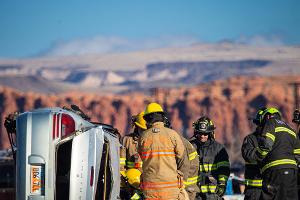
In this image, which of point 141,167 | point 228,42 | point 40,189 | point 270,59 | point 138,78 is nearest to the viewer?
point 40,189

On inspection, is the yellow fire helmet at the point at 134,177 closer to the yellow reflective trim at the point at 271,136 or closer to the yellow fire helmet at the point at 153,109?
the yellow fire helmet at the point at 153,109

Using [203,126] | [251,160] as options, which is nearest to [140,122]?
[203,126]

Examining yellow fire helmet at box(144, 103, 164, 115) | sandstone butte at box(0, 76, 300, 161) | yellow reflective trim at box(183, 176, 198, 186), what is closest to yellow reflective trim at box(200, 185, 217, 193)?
yellow reflective trim at box(183, 176, 198, 186)

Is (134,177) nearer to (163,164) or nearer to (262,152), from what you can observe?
(163,164)

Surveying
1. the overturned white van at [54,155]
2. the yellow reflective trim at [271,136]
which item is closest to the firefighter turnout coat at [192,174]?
the yellow reflective trim at [271,136]

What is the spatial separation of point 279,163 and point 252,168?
16.9 inches

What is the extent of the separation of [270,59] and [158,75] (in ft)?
80.0

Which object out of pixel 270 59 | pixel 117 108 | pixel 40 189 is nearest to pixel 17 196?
pixel 40 189

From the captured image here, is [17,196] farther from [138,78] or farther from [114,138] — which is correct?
[138,78]

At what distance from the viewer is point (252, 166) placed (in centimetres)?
1066

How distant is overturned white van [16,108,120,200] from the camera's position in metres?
8.26

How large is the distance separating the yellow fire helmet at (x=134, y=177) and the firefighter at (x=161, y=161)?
842mm

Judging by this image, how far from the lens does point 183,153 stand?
9.19 metres

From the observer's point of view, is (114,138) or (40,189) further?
(114,138)
